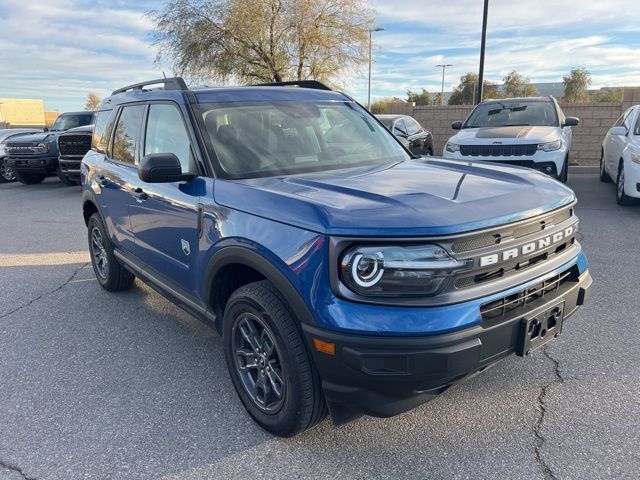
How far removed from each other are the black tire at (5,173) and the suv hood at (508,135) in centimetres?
1308

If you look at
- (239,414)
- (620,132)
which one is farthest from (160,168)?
(620,132)

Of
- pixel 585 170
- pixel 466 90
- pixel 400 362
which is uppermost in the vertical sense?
pixel 466 90

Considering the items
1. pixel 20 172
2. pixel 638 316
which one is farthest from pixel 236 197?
pixel 20 172

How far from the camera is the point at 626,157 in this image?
792 centimetres

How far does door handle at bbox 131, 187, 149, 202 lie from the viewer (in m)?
3.75

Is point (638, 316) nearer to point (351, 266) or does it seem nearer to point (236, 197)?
point (351, 266)

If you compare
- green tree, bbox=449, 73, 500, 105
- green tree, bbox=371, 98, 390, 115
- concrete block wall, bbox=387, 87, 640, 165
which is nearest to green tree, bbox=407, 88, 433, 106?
green tree, bbox=449, 73, 500, 105

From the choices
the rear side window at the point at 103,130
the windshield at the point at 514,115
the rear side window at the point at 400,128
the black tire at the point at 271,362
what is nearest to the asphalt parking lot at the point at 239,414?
the black tire at the point at 271,362

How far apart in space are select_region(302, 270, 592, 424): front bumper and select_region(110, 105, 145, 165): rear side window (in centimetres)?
258

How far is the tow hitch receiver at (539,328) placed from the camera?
7.82 feet

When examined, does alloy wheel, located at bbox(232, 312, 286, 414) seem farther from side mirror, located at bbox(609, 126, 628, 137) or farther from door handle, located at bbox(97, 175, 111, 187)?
side mirror, located at bbox(609, 126, 628, 137)

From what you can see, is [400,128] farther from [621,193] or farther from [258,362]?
[258,362]

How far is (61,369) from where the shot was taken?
12.0 feet

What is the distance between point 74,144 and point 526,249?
11.5m
